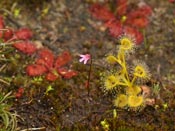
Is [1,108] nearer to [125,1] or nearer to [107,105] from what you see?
[107,105]

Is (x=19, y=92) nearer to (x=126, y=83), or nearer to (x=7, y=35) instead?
(x=7, y=35)

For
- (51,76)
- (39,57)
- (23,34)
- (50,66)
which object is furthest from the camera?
(23,34)

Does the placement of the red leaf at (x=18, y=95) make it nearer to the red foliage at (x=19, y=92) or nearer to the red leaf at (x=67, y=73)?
the red foliage at (x=19, y=92)

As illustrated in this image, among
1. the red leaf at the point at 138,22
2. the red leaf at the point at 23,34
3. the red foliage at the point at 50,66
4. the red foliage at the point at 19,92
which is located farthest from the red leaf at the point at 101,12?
the red foliage at the point at 19,92

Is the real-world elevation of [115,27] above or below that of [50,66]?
above

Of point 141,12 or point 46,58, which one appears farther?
point 141,12

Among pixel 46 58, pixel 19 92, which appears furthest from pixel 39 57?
pixel 19 92

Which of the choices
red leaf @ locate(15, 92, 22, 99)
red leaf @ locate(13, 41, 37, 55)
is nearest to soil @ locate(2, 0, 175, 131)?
red leaf @ locate(15, 92, 22, 99)

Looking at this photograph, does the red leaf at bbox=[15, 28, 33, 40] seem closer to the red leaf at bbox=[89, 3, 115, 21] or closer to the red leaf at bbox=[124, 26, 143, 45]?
the red leaf at bbox=[89, 3, 115, 21]
